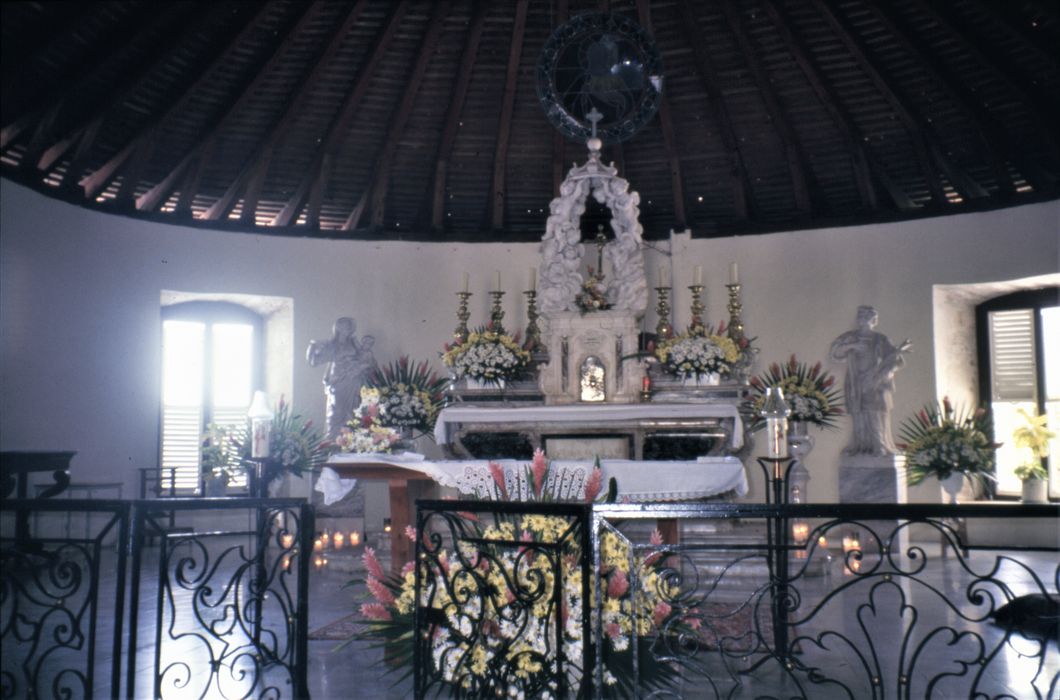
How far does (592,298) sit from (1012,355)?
5.58 metres

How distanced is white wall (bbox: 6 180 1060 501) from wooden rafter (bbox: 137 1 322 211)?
1.19 ft

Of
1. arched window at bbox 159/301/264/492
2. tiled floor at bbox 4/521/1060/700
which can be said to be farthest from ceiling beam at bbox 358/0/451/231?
tiled floor at bbox 4/521/1060/700

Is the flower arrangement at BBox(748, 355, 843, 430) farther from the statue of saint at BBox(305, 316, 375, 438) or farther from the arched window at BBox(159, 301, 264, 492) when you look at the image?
the arched window at BBox(159, 301, 264, 492)

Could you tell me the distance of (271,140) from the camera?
36.4 ft

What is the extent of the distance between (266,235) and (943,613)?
28.5ft

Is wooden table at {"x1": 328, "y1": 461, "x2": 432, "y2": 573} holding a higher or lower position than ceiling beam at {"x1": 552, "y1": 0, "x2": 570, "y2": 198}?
lower

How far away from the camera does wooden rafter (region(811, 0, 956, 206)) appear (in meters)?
9.67

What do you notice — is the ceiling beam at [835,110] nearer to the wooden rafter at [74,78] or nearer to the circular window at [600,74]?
the circular window at [600,74]

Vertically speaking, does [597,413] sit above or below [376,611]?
above

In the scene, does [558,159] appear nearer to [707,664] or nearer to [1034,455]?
[1034,455]

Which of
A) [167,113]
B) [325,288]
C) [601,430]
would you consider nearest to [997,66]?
[601,430]

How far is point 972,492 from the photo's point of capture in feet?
37.1

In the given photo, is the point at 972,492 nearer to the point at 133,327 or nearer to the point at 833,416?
the point at 833,416

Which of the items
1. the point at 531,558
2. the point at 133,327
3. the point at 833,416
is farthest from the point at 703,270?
the point at 531,558
